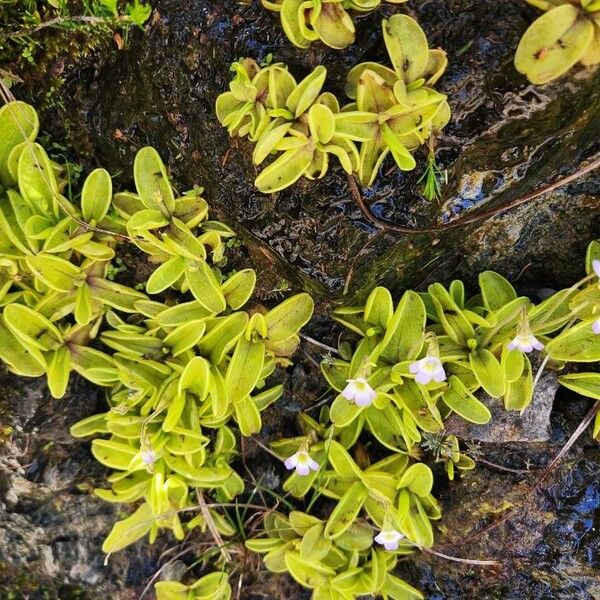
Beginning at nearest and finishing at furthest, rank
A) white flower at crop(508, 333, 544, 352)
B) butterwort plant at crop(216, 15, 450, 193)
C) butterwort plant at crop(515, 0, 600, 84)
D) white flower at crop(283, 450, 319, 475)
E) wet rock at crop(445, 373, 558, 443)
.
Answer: butterwort plant at crop(515, 0, 600, 84)
butterwort plant at crop(216, 15, 450, 193)
white flower at crop(508, 333, 544, 352)
white flower at crop(283, 450, 319, 475)
wet rock at crop(445, 373, 558, 443)

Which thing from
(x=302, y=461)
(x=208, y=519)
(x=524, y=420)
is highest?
(x=302, y=461)

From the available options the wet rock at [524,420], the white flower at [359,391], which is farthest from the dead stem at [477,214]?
the wet rock at [524,420]

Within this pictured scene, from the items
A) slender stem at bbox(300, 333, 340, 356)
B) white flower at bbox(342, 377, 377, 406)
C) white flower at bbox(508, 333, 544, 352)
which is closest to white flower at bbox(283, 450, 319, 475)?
white flower at bbox(342, 377, 377, 406)

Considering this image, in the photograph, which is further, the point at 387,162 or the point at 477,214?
the point at 477,214

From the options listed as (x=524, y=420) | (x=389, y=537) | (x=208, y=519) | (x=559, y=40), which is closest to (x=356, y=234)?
(x=559, y=40)

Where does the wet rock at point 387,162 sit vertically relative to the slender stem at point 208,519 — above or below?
above

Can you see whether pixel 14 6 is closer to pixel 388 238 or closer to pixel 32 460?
pixel 388 238

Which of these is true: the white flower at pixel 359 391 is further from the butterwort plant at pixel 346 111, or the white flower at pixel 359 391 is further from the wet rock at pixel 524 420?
the butterwort plant at pixel 346 111

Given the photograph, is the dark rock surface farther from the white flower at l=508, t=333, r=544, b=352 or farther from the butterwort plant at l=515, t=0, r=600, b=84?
the white flower at l=508, t=333, r=544, b=352

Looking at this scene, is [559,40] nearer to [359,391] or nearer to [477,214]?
[477,214]
